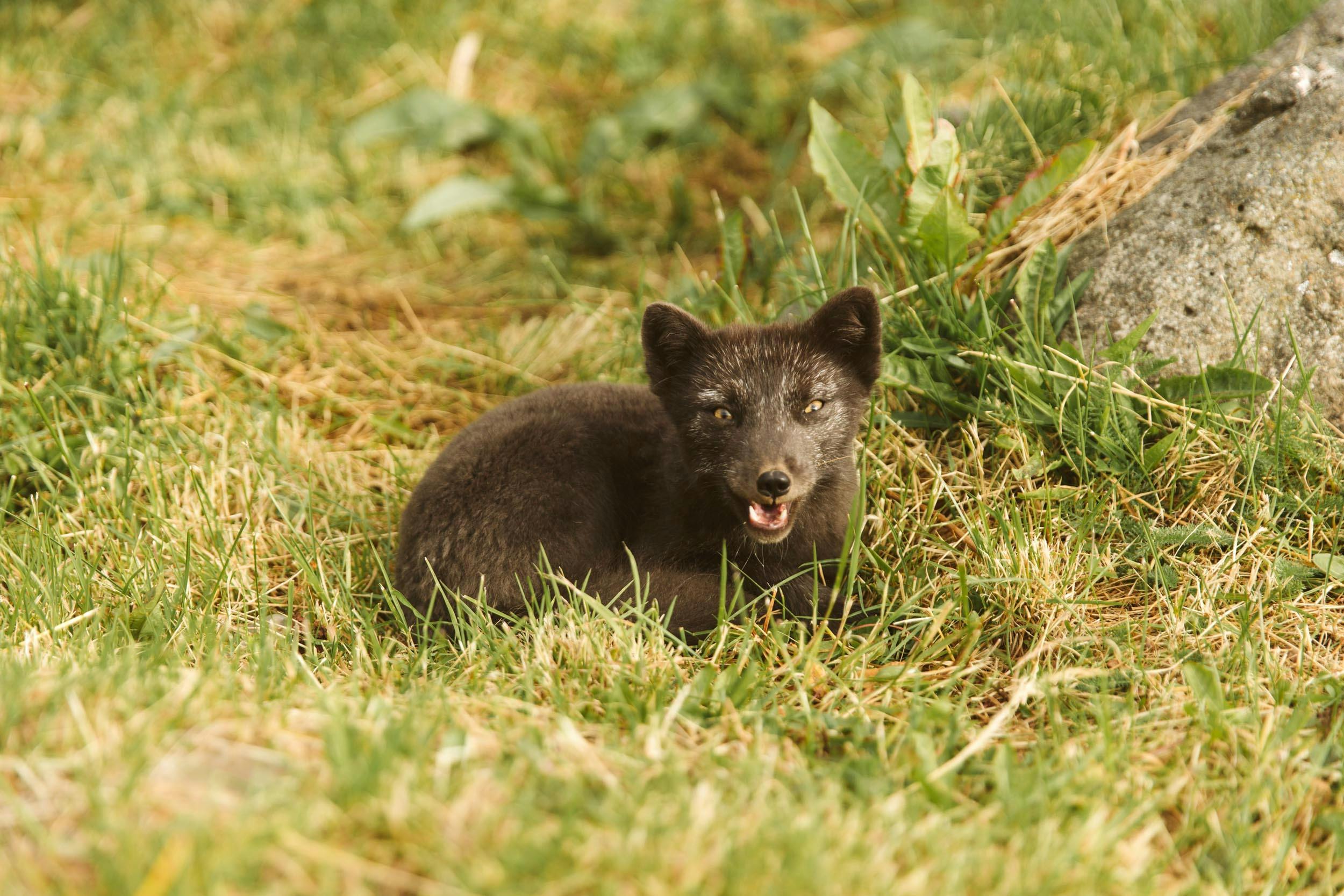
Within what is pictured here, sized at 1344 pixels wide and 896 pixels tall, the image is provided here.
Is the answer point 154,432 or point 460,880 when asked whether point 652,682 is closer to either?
point 460,880

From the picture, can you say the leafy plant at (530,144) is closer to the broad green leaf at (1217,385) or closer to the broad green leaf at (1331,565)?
the broad green leaf at (1217,385)

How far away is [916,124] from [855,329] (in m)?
1.18

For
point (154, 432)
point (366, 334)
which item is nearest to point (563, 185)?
point (366, 334)

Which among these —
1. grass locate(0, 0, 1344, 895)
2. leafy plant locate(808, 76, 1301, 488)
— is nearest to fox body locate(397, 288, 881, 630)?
grass locate(0, 0, 1344, 895)

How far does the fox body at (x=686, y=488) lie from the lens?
3.48 m

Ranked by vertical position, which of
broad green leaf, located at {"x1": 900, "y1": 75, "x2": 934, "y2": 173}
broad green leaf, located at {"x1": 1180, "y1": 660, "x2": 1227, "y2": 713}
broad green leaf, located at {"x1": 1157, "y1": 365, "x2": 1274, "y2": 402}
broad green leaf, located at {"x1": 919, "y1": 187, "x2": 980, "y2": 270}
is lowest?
broad green leaf, located at {"x1": 1180, "y1": 660, "x2": 1227, "y2": 713}

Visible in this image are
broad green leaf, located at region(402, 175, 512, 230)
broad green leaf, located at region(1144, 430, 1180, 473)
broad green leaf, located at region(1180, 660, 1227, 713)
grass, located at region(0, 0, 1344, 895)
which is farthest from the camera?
broad green leaf, located at region(402, 175, 512, 230)

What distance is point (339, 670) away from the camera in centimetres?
325

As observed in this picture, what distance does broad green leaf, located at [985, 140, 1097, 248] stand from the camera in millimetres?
4137

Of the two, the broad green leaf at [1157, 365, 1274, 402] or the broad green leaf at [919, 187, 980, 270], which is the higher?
the broad green leaf at [919, 187, 980, 270]

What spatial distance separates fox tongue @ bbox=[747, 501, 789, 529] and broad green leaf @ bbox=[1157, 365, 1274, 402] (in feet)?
4.90

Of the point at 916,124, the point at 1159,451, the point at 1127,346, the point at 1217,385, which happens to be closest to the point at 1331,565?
the point at 1159,451

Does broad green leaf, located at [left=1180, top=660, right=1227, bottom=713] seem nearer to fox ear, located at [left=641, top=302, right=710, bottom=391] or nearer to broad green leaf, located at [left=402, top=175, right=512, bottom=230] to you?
fox ear, located at [left=641, top=302, right=710, bottom=391]

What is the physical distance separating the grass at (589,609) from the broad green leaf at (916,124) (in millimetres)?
418
